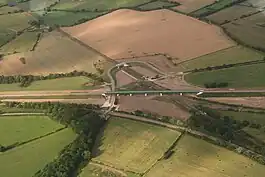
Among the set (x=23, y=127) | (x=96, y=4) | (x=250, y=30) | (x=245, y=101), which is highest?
(x=96, y=4)

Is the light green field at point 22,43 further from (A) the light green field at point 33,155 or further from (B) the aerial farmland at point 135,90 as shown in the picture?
(A) the light green field at point 33,155

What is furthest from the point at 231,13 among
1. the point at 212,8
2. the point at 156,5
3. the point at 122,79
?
the point at 122,79

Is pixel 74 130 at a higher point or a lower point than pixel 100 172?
higher

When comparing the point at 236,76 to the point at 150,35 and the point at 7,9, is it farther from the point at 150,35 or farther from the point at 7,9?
the point at 7,9

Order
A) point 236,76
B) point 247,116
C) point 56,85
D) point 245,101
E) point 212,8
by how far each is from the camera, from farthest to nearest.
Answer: point 212,8 → point 56,85 → point 236,76 → point 245,101 → point 247,116

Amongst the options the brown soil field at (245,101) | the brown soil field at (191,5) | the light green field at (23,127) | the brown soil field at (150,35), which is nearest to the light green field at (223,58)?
the brown soil field at (150,35)

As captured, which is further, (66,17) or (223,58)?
(66,17)
